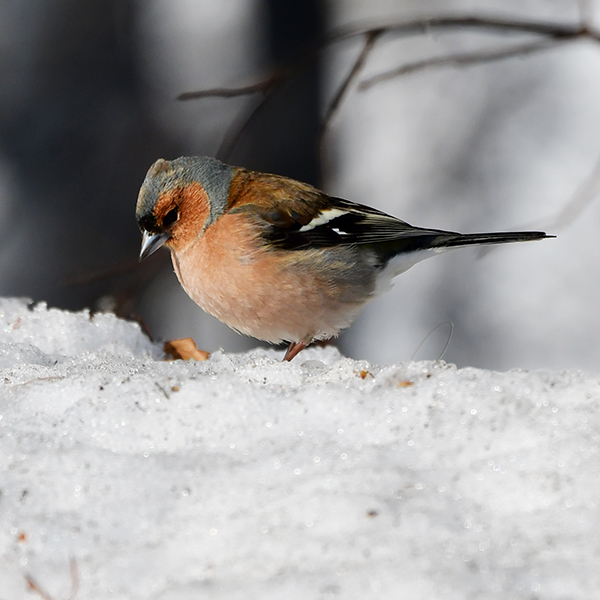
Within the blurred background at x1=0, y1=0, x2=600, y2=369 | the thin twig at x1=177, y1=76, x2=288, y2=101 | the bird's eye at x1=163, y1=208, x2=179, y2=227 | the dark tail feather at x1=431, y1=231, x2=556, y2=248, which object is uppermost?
the thin twig at x1=177, y1=76, x2=288, y2=101

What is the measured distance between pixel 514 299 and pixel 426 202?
145cm

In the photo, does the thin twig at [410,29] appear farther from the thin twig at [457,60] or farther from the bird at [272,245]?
the bird at [272,245]

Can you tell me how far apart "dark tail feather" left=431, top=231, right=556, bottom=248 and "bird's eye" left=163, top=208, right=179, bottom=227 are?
128cm

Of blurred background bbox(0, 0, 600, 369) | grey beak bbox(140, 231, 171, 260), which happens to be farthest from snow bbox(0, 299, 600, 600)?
blurred background bbox(0, 0, 600, 369)

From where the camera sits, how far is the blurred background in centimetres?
787

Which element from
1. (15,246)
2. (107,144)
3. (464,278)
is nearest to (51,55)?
(107,144)

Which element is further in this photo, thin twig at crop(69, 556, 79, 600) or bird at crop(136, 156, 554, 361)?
bird at crop(136, 156, 554, 361)

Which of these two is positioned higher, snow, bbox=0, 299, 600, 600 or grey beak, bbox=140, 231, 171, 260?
snow, bbox=0, 299, 600, 600

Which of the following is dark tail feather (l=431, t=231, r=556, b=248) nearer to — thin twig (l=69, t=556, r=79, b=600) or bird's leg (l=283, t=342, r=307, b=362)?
bird's leg (l=283, t=342, r=307, b=362)

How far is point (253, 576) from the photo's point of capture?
1.58 m

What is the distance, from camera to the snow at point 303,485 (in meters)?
1.58

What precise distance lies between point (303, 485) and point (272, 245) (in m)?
1.96

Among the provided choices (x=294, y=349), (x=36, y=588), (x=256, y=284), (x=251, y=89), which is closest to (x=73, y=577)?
(x=36, y=588)

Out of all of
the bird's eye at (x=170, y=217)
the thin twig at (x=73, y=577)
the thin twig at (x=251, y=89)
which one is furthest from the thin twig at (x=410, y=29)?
the thin twig at (x=73, y=577)
